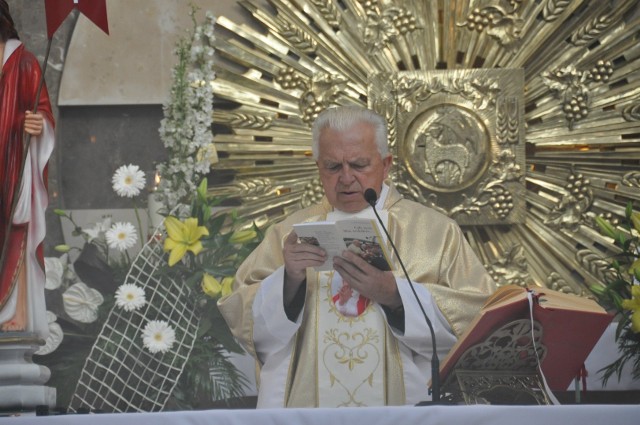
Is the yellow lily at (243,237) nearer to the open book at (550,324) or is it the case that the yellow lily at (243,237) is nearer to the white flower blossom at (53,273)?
the white flower blossom at (53,273)

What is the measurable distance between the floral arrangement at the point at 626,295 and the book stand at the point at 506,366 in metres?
0.94

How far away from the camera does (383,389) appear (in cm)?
394

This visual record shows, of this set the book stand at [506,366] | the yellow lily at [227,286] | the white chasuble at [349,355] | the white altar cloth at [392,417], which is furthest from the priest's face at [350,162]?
the white altar cloth at [392,417]

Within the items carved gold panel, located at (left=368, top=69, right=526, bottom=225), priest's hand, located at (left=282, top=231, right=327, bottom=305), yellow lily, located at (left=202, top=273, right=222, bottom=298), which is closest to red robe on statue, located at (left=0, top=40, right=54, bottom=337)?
yellow lily, located at (left=202, top=273, right=222, bottom=298)

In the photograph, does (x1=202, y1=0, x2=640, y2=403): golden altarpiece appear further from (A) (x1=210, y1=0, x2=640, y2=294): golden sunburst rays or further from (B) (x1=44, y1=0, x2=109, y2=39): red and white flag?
(B) (x1=44, y1=0, x2=109, y2=39): red and white flag

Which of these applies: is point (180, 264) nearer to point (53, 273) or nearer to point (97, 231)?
point (97, 231)

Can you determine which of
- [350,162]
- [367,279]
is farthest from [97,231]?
[367,279]

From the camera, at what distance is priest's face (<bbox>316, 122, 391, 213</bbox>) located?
4.01 meters

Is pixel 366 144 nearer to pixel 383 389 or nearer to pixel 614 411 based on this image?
pixel 383 389

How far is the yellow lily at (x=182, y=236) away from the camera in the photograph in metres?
4.36

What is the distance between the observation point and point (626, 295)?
4539mm

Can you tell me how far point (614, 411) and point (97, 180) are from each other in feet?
10.6

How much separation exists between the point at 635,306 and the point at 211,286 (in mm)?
1480

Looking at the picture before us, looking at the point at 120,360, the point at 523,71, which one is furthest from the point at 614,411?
the point at 523,71
